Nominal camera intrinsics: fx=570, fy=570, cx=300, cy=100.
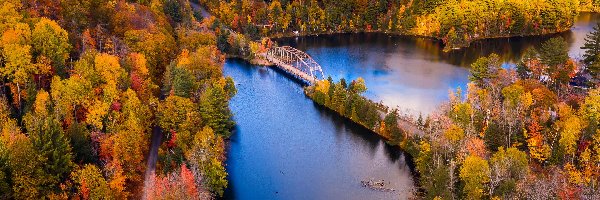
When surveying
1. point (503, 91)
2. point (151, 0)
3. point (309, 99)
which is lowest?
point (309, 99)

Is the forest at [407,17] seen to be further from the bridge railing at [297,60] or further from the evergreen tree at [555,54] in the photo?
the evergreen tree at [555,54]

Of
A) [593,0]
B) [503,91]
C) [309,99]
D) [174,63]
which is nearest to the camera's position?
[503,91]

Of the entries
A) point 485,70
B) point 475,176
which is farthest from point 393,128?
point 475,176

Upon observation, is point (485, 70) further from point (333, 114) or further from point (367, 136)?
point (333, 114)

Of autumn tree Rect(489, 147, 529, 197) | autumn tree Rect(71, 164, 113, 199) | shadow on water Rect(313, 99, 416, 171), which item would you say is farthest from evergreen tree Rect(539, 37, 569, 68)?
autumn tree Rect(71, 164, 113, 199)

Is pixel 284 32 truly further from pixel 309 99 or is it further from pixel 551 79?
pixel 551 79

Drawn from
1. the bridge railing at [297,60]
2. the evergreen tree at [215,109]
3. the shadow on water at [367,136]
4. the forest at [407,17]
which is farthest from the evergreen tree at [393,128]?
the forest at [407,17]

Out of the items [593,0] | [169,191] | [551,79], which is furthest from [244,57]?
[593,0]
